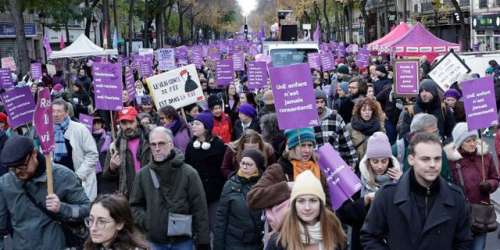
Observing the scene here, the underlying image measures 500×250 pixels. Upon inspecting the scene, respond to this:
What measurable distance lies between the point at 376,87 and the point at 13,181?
991 cm

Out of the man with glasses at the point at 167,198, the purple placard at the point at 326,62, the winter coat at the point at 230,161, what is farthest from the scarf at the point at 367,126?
the purple placard at the point at 326,62

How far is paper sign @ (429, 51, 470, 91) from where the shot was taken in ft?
34.4

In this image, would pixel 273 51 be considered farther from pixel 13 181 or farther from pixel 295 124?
pixel 13 181

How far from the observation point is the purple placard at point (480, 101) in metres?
7.15

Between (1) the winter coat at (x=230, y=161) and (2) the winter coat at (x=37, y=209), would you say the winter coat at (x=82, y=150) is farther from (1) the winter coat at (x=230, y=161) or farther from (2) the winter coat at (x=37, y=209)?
(2) the winter coat at (x=37, y=209)

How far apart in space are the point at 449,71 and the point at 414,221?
21.9 feet

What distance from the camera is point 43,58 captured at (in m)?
55.3

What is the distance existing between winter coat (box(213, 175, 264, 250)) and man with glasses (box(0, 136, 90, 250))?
1.21 meters

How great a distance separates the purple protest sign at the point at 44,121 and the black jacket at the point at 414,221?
7.73 feet

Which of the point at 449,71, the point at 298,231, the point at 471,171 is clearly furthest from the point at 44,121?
the point at 449,71

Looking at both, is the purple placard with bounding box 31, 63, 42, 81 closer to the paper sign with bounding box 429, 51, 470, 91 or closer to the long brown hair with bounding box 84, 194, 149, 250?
the paper sign with bounding box 429, 51, 470, 91

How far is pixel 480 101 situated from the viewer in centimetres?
730

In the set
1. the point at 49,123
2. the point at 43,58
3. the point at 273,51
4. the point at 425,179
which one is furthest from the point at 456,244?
the point at 43,58

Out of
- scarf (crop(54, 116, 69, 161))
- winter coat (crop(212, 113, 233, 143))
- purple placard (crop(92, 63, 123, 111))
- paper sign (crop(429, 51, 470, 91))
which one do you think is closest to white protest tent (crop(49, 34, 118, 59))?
purple placard (crop(92, 63, 123, 111))
